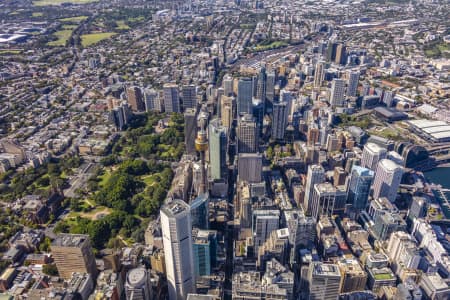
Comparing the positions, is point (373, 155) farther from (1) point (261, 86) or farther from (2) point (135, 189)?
(2) point (135, 189)

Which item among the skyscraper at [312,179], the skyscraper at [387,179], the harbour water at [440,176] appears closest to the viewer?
the skyscraper at [312,179]

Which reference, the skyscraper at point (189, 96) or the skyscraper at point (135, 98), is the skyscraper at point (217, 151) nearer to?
the skyscraper at point (189, 96)

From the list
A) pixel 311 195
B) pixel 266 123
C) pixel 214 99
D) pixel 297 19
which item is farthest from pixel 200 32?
pixel 311 195

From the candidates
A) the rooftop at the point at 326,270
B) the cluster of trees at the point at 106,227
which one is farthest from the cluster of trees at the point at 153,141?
the rooftop at the point at 326,270

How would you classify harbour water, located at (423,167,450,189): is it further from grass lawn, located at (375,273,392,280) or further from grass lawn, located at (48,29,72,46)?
grass lawn, located at (48,29,72,46)

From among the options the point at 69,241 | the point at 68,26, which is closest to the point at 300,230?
the point at 69,241
